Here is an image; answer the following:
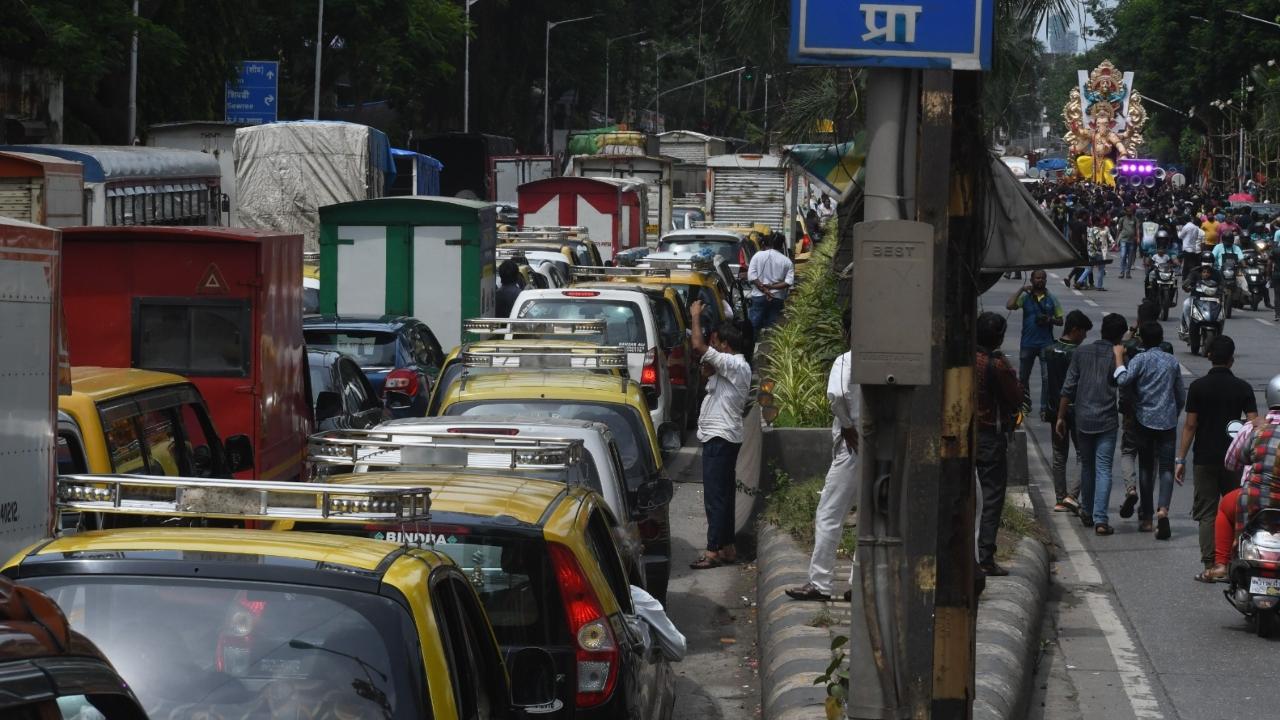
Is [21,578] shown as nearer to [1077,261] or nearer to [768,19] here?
[1077,261]

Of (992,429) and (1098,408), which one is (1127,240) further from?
(992,429)

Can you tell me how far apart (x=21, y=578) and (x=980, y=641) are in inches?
232

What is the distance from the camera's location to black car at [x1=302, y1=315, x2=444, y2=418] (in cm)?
1555

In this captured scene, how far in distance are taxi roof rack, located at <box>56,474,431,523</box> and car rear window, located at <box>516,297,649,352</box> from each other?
11.9 metres

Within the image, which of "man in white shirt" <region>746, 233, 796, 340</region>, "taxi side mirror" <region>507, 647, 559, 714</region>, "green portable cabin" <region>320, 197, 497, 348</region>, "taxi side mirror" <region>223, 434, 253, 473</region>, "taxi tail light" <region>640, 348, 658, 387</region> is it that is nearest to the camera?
"taxi side mirror" <region>507, 647, 559, 714</region>

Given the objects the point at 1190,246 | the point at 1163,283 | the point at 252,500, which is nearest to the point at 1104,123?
the point at 1190,246

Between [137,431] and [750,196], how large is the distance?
42623 mm

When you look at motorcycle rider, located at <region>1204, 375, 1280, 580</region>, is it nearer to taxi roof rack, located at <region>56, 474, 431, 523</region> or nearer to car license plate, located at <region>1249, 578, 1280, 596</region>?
car license plate, located at <region>1249, 578, 1280, 596</region>

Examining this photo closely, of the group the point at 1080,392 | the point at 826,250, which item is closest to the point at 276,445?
the point at 1080,392

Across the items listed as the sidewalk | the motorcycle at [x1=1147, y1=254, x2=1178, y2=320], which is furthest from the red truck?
the motorcycle at [x1=1147, y1=254, x2=1178, y2=320]

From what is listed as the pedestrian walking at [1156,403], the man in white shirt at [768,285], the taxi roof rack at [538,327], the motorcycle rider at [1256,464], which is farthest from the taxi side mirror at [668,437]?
the man in white shirt at [768,285]

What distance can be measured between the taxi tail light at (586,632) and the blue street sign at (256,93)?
128 feet

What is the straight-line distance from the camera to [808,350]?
17750 millimetres

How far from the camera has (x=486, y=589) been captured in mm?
5926
